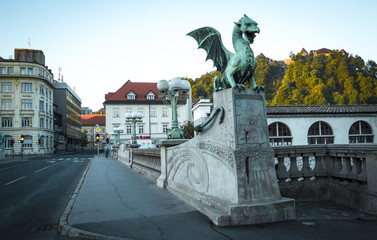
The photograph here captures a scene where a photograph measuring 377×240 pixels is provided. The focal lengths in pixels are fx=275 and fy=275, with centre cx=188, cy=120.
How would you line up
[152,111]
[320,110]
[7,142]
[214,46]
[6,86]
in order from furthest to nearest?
[152,111], [6,86], [7,142], [320,110], [214,46]

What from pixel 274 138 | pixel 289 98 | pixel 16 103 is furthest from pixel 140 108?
pixel 274 138

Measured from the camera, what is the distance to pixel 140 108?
2411 inches

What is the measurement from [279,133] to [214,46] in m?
21.7

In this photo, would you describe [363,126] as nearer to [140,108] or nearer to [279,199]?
[279,199]

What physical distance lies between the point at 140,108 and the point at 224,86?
57.4 metres

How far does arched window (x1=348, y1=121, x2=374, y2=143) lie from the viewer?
26466mm

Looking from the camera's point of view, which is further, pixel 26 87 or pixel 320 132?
pixel 26 87

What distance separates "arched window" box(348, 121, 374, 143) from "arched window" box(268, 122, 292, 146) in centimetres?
617

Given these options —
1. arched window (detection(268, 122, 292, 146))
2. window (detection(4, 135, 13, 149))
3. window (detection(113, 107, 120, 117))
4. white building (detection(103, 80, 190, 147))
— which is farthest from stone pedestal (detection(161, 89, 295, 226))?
window (detection(113, 107, 120, 117))

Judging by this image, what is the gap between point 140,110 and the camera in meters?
61.0

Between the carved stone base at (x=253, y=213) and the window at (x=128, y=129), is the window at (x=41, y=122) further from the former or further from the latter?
the carved stone base at (x=253, y=213)

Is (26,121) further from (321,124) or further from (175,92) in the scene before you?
(175,92)

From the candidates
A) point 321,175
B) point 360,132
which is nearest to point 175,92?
point 321,175

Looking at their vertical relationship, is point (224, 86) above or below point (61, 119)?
below
